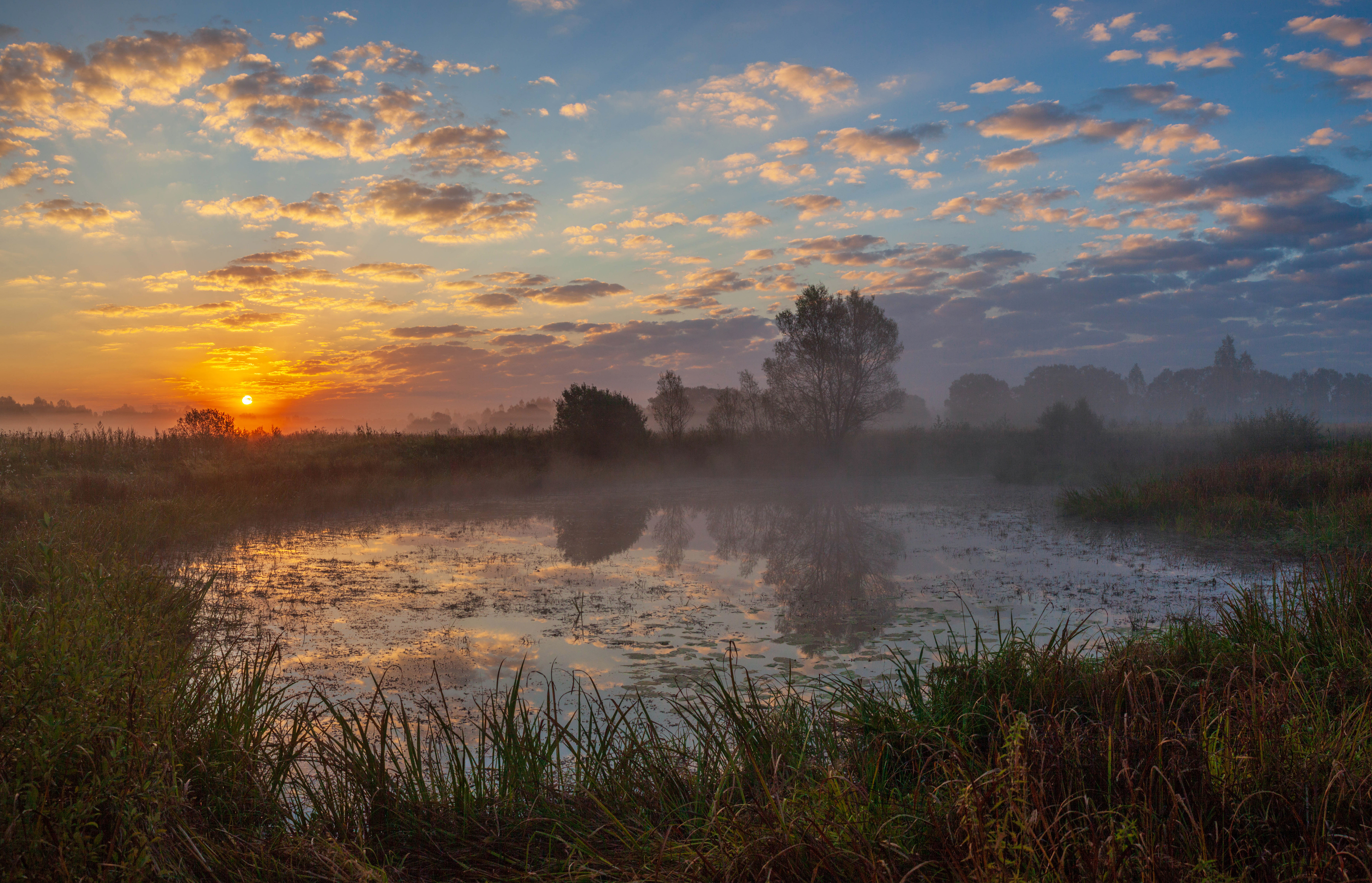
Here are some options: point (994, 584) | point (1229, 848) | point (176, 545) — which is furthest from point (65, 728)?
point (176, 545)

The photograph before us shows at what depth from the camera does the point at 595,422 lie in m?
28.1

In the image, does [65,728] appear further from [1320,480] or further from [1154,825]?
[1320,480]

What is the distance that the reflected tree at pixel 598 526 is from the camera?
491 inches

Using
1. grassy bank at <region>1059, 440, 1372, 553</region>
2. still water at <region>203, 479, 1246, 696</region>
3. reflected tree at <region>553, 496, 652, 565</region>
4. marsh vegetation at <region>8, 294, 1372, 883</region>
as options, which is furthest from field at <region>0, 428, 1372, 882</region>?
grassy bank at <region>1059, 440, 1372, 553</region>

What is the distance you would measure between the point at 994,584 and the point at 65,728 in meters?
9.65

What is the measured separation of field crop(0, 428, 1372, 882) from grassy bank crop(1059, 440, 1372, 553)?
7418mm

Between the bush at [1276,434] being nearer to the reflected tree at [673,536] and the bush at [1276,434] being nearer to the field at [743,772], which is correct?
the reflected tree at [673,536]

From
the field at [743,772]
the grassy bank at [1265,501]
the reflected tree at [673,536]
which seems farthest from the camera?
the reflected tree at [673,536]

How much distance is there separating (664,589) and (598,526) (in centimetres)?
609

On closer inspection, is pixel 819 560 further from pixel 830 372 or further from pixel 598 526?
pixel 830 372

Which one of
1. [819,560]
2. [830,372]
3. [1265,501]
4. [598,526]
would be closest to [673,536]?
[598,526]

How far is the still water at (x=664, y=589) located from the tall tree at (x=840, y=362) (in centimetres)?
1415

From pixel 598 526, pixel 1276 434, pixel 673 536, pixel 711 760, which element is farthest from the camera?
pixel 1276 434

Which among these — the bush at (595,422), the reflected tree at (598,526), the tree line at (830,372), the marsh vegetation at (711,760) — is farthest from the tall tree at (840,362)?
the marsh vegetation at (711,760)
